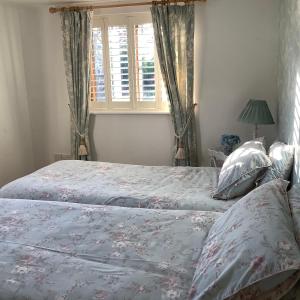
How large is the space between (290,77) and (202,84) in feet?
3.82

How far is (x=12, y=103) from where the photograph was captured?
386 cm

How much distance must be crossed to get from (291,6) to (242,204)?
1.80m

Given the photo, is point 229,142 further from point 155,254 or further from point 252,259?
point 252,259

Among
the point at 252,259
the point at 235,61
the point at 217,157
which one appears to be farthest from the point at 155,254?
the point at 235,61

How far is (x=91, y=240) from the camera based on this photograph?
1751mm

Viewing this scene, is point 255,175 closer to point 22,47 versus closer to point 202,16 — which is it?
point 202,16

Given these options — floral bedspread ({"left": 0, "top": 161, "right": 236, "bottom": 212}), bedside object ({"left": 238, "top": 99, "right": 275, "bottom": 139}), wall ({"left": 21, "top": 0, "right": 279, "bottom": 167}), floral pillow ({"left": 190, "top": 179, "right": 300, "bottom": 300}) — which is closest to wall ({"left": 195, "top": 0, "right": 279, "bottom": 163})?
wall ({"left": 21, "top": 0, "right": 279, "bottom": 167})

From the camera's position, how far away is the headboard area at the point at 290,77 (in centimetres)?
227

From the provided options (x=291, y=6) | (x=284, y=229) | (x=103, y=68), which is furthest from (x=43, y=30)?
(x=284, y=229)

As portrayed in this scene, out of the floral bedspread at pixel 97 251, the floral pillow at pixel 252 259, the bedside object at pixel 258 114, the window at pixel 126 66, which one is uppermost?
the window at pixel 126 66

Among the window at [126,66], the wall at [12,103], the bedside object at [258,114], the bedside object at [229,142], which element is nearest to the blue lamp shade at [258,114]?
the bedside object at [258,114]

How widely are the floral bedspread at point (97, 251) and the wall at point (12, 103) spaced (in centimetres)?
180

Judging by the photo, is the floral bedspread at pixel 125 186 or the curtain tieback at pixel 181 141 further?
the curtain tieback at pixel 181 141

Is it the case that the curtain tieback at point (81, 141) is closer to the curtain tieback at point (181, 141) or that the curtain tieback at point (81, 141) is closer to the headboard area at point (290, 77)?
the curtain tieback at point (181, 141)
